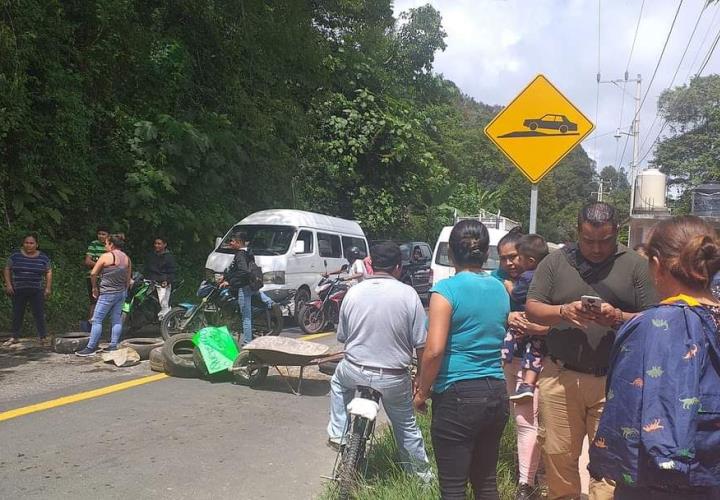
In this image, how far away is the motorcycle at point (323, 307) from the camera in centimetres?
1159

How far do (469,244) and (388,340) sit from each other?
892 millimetres

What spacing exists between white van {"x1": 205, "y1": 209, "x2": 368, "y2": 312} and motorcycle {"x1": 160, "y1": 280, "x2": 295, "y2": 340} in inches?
44.3

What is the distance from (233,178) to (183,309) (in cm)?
659

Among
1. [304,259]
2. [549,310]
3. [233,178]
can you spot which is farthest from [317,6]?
[549,310]

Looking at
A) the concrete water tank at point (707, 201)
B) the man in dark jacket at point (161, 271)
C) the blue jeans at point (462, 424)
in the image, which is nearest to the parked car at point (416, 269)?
the concrete water tank at point (707, 201)

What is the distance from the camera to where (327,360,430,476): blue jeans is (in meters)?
3.82

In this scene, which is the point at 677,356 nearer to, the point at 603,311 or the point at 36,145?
the point at 603,311

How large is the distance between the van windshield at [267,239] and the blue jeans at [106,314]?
11.5 ft

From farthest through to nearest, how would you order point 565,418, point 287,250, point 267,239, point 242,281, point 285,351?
point 267,239
point 287,250
point 242,281
point 285,351
point 565,418

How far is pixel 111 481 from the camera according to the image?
430cm

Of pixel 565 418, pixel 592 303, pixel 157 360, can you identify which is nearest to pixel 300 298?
pixel 157 360

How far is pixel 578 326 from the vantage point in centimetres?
320

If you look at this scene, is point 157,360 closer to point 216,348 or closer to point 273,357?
point 216,348

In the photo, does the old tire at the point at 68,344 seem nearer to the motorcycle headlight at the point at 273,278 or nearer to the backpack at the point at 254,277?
the backpack at the point at 254,277
